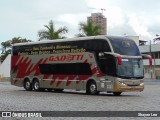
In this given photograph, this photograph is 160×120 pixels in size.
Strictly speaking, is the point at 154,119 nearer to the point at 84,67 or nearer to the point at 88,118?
the point at 88,118

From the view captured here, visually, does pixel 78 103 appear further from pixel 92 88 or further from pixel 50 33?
pixel 50 33

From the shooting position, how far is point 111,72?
27234 mm

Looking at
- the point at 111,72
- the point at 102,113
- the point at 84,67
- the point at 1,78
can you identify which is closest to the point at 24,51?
the point at 84,67

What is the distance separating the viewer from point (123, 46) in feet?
90.8

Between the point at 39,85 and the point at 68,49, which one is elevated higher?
the point at 68,49

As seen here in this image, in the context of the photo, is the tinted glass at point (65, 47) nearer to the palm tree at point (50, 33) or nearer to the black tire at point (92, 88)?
the black tire at point (92, 88)

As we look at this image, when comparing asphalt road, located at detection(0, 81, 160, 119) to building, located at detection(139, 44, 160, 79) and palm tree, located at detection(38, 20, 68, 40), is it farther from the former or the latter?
building, located at detection(139, 44, 160, 79)

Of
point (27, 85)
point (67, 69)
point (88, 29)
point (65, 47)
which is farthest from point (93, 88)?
point (88, 29)

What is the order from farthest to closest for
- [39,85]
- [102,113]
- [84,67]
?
[39,85], [84,67], [102,113]

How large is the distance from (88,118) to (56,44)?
1851 cm

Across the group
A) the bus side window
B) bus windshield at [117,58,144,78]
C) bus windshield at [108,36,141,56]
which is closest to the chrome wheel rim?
the bus side window

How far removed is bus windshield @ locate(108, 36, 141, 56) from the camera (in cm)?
2730

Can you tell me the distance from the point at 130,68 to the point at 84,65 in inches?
126

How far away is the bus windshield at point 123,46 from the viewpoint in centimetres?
2730
